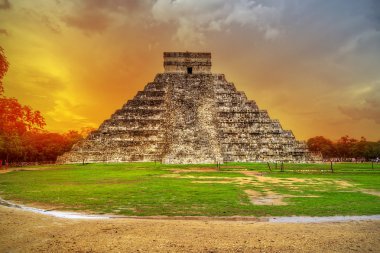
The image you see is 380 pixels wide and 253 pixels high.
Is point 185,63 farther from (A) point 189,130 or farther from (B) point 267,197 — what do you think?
(B) point 267,197

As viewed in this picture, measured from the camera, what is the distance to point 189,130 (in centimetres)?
4225

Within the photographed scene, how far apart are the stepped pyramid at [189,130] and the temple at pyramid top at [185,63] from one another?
4.56ft

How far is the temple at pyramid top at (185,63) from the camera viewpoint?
176 feet

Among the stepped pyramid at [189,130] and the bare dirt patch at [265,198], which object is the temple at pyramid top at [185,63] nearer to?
the stepped pyramid at [189,130]

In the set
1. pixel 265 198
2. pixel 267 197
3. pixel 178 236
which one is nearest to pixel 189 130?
pixel 267 197

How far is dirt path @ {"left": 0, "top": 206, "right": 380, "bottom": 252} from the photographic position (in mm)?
6676

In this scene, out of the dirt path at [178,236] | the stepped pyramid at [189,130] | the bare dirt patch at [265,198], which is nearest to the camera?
the dirt path at [178,236]

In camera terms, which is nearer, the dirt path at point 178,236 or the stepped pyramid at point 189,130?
the dirt path at point 178,236

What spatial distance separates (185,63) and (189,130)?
15227 mm

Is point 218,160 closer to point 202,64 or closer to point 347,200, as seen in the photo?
point 202,64

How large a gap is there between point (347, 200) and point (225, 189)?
5.07 metres

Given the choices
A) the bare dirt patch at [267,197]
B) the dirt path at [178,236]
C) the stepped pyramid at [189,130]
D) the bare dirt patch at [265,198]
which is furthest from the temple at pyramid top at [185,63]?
the dirt path at [178,236]

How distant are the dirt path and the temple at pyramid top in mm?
45781

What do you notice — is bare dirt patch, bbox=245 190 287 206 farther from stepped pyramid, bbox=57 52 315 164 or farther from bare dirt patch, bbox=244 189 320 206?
stepped pyramid, bbox=57 52 315 164
